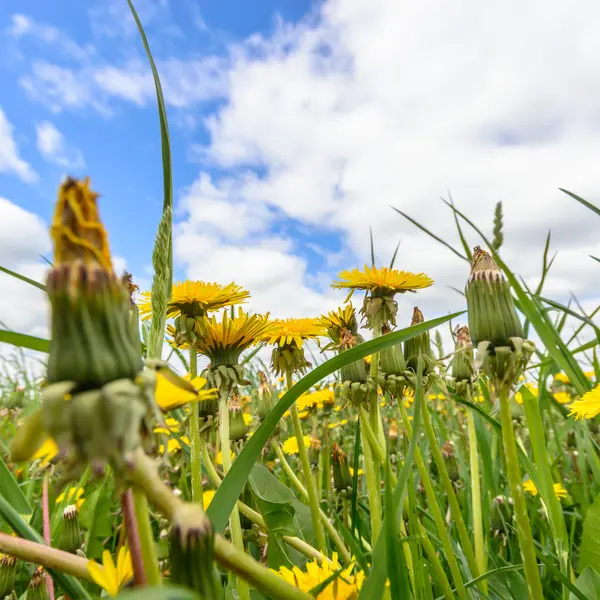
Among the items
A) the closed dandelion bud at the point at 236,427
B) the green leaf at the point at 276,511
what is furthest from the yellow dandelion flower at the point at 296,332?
the green leaf at the point at 276,511

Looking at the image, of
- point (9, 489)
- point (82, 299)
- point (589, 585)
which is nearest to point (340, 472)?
point (589, 585)

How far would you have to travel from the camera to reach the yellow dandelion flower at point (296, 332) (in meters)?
1.87

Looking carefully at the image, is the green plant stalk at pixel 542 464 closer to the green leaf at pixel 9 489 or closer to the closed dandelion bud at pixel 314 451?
the green leaf at pixel 9 489

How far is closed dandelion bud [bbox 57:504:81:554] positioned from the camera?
164cm

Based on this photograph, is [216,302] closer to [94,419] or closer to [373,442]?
[373,442]

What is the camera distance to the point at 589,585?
1214 millimetres

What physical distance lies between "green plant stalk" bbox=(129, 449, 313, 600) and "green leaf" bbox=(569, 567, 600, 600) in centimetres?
101

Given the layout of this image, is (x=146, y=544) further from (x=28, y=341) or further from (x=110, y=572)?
(x=28, y=341)

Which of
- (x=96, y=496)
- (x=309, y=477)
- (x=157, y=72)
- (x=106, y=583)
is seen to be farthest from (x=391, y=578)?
(x=96, y=496)

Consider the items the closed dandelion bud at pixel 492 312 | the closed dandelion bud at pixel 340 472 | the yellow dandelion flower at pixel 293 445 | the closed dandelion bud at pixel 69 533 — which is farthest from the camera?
the yellow dandelion flower at pixel 293 445

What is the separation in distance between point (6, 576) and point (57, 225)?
1355mm

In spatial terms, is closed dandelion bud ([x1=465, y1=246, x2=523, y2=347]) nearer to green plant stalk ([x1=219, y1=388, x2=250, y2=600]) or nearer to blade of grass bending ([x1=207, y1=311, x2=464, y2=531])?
blade of grass bending ([x1=207, y1=311, x2=464, y2=531])

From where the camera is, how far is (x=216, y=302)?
1.49 m

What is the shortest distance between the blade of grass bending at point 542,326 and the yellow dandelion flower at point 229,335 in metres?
0.69
